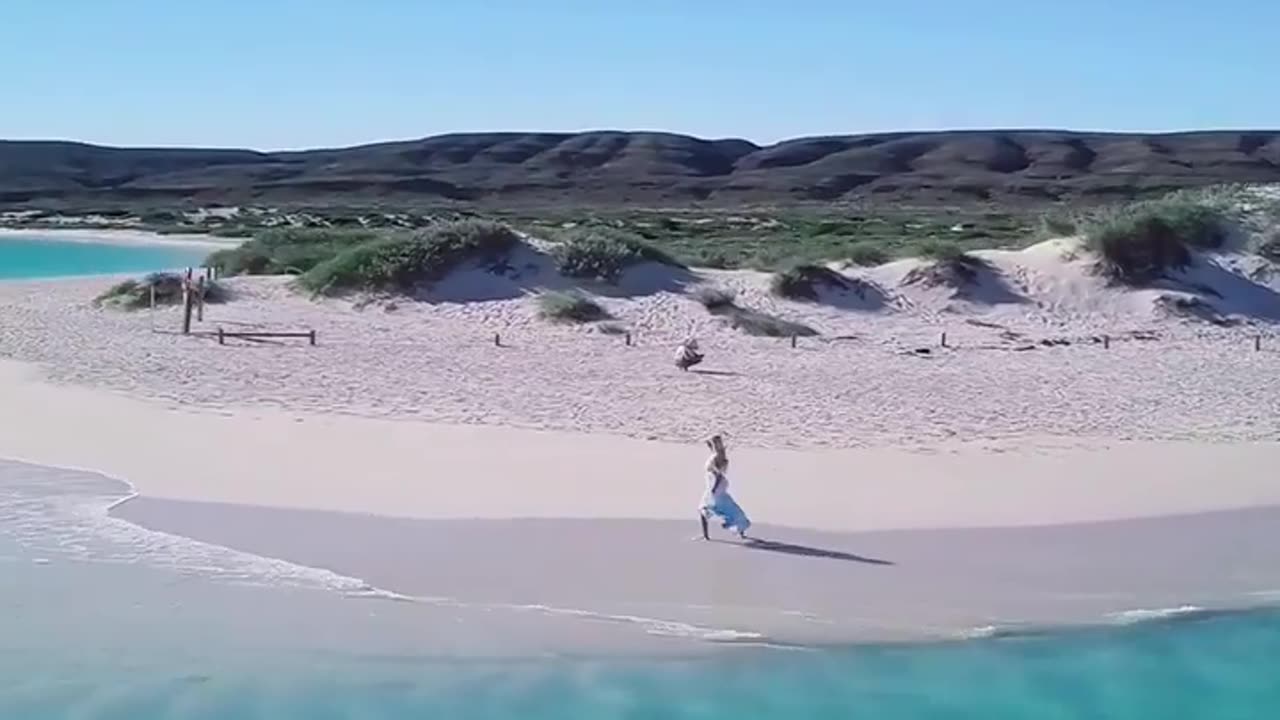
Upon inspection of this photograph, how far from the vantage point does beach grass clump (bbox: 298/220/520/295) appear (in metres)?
27.9

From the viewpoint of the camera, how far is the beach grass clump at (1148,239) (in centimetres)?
2822

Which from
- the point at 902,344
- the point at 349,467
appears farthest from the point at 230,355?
the point at 902,344

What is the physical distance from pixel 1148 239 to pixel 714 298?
829 centimetres

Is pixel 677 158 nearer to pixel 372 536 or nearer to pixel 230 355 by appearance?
pixel 230 355

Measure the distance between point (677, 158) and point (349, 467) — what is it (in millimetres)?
101239

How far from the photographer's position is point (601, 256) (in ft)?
91.4

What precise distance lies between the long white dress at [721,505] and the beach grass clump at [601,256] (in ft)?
55.4

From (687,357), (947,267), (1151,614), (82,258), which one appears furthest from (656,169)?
(1151,614)

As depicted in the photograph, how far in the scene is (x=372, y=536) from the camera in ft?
35.9

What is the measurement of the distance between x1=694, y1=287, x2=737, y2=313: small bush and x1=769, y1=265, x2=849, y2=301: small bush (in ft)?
2.67

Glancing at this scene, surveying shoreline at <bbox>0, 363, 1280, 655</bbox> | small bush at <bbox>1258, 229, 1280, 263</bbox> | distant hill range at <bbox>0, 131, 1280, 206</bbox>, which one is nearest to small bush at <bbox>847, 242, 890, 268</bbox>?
small bush at <bbox>1258, 229, 1280, 263</bbox>

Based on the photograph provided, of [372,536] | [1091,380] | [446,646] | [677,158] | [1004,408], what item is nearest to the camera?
[446,646]

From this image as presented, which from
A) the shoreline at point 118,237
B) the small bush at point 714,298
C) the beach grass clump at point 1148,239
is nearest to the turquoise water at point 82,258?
the shoreline at point 118,237

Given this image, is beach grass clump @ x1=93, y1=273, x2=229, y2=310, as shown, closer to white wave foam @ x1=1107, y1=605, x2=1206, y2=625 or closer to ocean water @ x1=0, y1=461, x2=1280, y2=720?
ocean water @ x1=0, y1=461, x2=1280, y2=720
